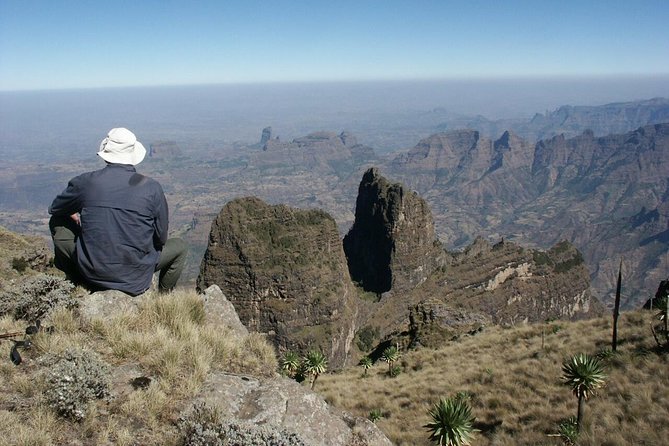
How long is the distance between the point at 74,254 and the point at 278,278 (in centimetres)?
4915

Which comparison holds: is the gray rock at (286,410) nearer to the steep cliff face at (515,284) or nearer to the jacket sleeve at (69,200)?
the jacket sleeve at (69,200)

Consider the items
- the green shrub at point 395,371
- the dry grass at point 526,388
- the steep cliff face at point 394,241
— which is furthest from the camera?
the steep cliff face at point 394,241

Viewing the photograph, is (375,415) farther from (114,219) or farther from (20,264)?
(20,264)

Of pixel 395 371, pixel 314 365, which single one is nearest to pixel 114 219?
pixel 314 365

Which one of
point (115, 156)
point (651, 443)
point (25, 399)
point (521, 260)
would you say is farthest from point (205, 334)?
point (521, 260)

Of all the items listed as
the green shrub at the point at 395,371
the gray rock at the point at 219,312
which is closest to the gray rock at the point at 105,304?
the gray rock at the point at 219,312

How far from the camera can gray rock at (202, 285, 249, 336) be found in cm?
945

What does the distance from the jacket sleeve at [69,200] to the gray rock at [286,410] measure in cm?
370

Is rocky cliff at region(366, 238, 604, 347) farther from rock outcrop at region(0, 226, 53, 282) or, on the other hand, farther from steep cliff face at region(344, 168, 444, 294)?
rock outcrop at region(0, 226, 53, 282)

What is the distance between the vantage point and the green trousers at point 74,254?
7770 millimetres

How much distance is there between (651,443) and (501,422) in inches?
182

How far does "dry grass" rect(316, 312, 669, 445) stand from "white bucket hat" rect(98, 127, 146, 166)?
439 inches

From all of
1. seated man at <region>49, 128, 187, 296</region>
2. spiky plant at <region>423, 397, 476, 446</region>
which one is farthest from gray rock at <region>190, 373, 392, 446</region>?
spiky plant at <region>423, 397, 476, 446</region>

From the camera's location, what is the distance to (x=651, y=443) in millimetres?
11375
